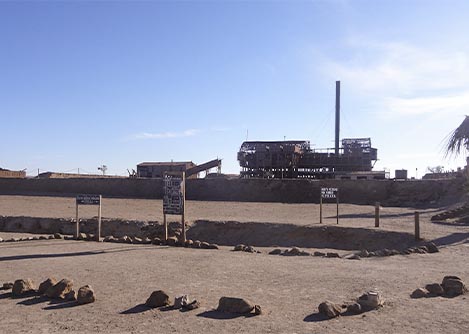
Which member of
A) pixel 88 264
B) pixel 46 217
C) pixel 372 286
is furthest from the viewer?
pixel 46 217

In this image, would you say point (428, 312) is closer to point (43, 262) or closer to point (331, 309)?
point (331, 309)

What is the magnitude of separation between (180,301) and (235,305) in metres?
0.85

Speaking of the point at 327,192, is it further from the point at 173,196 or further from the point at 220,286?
the point at 220,286

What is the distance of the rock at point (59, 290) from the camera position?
841cm

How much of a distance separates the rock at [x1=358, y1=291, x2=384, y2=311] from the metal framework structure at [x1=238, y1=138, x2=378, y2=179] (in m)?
49.5

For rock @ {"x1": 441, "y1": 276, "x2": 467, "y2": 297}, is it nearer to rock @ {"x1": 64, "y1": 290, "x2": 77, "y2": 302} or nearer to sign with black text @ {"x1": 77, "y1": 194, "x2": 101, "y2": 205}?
rock @ {"x1": 64, "y1": 290, "x2": 77, "y2": 302}

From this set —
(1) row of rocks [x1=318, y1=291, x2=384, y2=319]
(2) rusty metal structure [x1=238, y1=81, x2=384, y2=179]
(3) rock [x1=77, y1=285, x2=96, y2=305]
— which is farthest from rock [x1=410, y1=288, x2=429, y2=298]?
(2) rusty metal structure [x1=238, y1=81, x2=384, y2=179]

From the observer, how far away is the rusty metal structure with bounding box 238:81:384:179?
58.1 m

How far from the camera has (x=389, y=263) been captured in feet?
39.6

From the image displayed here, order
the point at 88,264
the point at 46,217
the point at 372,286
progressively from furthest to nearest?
the point at 46,217 → the point at 88,264 → the point at 372,286

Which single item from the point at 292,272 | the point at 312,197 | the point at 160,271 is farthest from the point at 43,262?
the point at 312,197

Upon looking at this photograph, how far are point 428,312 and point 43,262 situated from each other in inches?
337

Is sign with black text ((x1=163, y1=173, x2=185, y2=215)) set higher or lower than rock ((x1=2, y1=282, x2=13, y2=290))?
higher

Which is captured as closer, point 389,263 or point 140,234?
point 389,263
